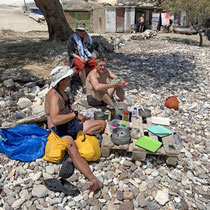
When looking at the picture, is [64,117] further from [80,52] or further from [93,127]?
[80,52]

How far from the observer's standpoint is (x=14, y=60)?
8.72 meters

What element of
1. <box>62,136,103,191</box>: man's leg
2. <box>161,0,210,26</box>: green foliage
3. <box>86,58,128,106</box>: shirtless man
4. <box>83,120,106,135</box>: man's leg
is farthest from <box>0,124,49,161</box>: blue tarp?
<box>161,0,210,26</box>: green foliage

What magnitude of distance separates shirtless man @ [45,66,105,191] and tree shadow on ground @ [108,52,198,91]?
159 inches

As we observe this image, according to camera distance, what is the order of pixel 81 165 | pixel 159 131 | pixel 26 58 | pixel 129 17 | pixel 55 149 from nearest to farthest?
pixel 81 165
pixel 55 149
pixel 159 131
pixel 26 58
pixel 129 17

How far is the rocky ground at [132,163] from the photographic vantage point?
316cm

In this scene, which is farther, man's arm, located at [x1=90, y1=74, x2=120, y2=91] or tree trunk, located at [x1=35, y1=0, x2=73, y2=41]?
tree trunk, located at [x1=35, y1=0, x2=73, y2=41]

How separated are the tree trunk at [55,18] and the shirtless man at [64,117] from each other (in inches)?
342

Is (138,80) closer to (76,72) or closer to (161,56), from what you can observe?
(76,72)

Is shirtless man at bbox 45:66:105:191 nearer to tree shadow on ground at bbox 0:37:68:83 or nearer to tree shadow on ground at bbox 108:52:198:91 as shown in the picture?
tree shadow on ground at bbox 0:37:68:83

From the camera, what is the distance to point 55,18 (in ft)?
36.6

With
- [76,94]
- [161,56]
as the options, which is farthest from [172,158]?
[161,56]

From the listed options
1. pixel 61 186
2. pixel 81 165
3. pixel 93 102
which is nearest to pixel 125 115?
pixel 93 102

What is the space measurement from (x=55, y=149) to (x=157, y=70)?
7.07 m

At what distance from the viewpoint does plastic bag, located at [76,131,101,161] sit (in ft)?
11.9
